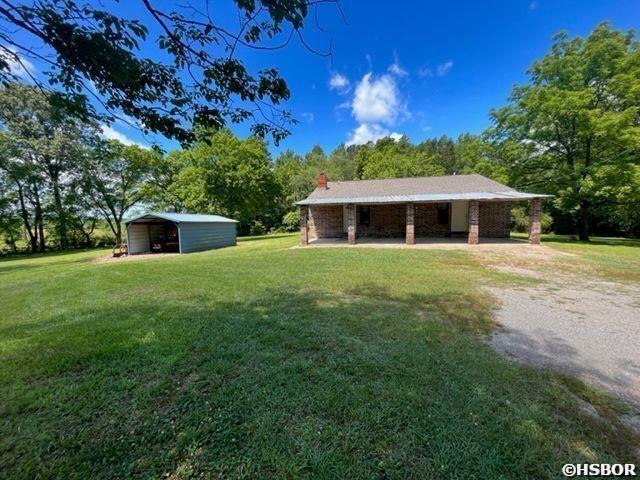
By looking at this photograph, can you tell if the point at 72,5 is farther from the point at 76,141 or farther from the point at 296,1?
the point at 76,141

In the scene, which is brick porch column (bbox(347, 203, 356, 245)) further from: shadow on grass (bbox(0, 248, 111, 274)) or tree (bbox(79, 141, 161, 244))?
tree (bbox(79, 141, 161, 244))

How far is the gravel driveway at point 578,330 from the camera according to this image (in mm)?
2945

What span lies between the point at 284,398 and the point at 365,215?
54.0ft

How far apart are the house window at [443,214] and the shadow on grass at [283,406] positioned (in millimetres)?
14100

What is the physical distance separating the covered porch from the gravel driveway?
8.02 metres

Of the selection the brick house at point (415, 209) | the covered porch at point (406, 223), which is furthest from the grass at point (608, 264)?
the covered porch at point (406, 223)

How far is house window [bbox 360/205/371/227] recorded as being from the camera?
18125 millimetres

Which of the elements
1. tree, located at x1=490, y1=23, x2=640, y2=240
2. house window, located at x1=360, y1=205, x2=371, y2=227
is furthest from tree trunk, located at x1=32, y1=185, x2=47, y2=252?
tree, located at x1=490, y1=23, x2=640, y2=240

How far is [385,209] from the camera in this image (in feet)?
57.9

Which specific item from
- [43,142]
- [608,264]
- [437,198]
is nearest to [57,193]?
[43,142]

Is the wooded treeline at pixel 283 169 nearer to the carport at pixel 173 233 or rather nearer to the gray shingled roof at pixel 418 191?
the gray shingled roof at pixel 418 191

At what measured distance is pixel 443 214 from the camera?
55.1 feet

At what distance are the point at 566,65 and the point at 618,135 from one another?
5.25 m

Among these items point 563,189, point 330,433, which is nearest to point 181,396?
point 330,433
